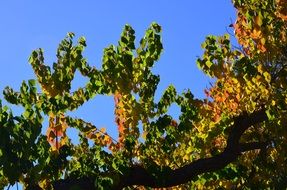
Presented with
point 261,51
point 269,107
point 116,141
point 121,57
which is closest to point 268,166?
point 269,107

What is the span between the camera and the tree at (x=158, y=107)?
478 inches

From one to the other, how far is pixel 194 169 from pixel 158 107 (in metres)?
2.01

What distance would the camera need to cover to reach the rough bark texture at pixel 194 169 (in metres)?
12.7

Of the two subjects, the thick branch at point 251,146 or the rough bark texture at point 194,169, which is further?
the thick branch at point 251,146

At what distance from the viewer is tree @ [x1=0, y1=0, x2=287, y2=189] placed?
1213 cm

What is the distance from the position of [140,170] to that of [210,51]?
385 cm

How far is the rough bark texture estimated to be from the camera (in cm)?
1270

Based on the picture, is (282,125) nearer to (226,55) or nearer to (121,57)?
(226,55)

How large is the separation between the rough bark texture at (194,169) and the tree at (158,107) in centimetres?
3

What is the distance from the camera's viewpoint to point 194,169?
12984 millimetres

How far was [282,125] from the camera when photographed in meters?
12.6

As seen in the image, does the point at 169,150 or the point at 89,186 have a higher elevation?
the point at 169,150

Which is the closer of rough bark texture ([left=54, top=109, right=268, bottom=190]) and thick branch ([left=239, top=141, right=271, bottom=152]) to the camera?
rough bark texture ([left=54, top=109, right=268, bottom=190])

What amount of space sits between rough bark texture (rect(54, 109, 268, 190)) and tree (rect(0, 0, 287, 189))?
3 centimetres
